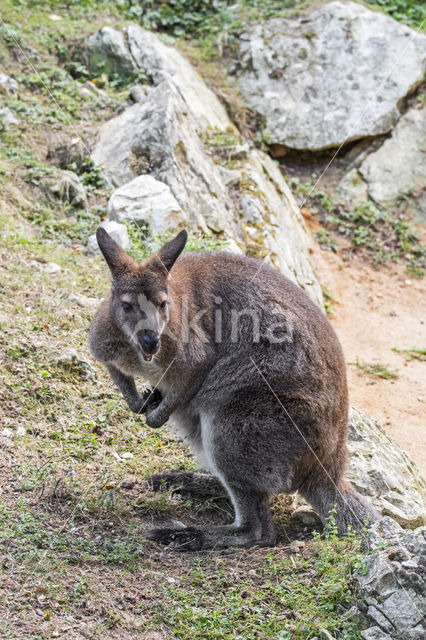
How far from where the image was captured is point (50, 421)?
245 inches

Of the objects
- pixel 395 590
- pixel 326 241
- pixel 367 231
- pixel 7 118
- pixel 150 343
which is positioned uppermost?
pixel 150 343

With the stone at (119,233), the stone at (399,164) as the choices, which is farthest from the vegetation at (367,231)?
the stone at (119,233)

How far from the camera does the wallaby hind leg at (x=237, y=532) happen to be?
5.36 m

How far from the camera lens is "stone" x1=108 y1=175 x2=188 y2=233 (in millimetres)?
8773

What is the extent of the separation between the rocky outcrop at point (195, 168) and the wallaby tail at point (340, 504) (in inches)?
171

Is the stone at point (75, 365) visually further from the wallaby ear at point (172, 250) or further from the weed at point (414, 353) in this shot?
the weed at point (414, 353)

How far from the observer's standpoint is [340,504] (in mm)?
5375

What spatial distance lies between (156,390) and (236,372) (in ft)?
2.66

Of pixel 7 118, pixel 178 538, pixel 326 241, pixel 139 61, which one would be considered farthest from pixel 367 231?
pixel 178 538

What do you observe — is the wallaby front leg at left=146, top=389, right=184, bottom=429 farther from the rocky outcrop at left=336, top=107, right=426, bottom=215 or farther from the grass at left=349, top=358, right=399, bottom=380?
the rocky outcrop at left=336, top=107, right=426, bottom=215

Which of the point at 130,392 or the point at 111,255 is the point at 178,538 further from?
the point at 111,255

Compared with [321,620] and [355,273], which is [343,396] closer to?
[321,620]

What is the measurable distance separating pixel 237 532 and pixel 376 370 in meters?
5.37

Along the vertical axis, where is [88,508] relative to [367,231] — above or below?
above
